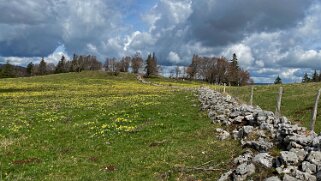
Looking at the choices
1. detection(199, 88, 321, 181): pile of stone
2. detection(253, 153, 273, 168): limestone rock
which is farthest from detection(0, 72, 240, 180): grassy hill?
detection(253, 153, 273, 168): limestone rock

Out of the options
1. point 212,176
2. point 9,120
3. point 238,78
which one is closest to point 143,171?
point 212,176

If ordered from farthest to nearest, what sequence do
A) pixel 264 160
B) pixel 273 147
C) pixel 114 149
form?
pixel 114 149 → pixel 273 147 → pixel 264 160

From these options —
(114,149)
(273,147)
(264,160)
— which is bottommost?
(114,149)

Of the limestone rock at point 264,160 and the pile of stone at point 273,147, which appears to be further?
the limestone rock at point 264,160

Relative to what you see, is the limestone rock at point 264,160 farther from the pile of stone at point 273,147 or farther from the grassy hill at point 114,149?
the grassy hill at point 114,149

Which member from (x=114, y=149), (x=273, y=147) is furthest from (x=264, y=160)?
(x=114, y=149)

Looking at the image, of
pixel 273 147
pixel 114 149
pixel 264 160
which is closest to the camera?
pixel 264 160

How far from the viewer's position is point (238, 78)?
199 metres

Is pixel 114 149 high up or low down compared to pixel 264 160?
down

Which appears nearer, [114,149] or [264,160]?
[264,160]

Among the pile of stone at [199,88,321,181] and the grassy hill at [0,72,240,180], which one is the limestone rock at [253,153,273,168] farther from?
the grassy hill at [0,72,240,180]

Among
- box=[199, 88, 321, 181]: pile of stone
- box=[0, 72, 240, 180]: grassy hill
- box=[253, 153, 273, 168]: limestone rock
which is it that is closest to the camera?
box=[199, 88, 321, 181]: pile of stone

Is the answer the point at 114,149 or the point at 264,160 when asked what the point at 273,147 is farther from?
the point at 114,149

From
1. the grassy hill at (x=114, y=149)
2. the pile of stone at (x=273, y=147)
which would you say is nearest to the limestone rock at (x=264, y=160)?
the pile of stone at (x=273, y=147)
